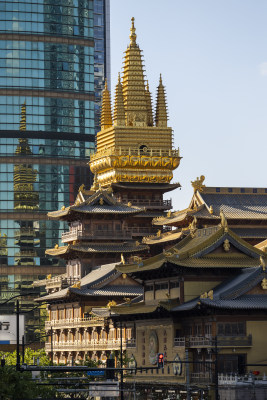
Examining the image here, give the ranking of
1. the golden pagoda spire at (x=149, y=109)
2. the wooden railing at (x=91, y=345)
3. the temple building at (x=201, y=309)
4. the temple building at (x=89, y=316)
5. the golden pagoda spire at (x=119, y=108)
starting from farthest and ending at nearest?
the golden pagoda spire at (x=149, y=109), the golden pagoda spire at (x=119, y=108), the temple building at (x=89, y=316), the wooden railing at (x=91, y=345), the temple building at (x=201, y=309)

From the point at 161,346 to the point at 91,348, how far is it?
93.4ft

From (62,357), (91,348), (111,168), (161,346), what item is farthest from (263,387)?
(111,168)

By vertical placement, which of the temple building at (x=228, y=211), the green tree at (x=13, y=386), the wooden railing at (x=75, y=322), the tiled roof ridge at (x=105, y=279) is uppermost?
the temple building at (x=228, y=211)

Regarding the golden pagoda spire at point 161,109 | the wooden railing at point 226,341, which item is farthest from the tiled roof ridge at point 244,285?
the golden pagoda spire at point 161,109

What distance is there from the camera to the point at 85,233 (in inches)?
6181

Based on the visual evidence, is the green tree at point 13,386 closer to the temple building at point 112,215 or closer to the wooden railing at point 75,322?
the temple building at point 112,215

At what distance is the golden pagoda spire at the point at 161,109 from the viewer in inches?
7116

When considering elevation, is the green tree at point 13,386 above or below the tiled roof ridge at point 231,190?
below

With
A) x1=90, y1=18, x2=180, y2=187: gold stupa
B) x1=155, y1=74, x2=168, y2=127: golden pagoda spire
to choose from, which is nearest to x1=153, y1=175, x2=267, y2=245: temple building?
x1=90, y1=18, x2=180, y2=187: gold stupa

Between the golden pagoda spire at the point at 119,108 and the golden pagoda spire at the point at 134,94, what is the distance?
2.19ft

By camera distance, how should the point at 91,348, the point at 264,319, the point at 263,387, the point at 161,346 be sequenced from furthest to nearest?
the point at 91,348
the point at 161,346
the point at 264,319
the point at 263,387

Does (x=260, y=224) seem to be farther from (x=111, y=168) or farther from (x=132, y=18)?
(x=132, y=18)

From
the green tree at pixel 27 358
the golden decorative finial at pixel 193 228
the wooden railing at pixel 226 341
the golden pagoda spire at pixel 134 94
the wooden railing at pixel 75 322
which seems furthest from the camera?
the golden pagoda spire at pixel 134 94

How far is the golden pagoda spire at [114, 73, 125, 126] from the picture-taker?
178125 millimetres
